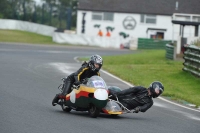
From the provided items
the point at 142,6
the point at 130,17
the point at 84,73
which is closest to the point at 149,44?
the point at 130,17

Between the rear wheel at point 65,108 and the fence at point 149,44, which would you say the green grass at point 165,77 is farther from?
the fence at point 149,44

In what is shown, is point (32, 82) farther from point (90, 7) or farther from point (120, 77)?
point (90, 7)

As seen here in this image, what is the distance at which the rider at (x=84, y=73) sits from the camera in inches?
562

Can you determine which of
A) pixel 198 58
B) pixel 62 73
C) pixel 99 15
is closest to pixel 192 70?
pixel 198 58

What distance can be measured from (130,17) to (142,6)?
202 cm

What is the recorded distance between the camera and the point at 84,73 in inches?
575

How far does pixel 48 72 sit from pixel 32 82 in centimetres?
513

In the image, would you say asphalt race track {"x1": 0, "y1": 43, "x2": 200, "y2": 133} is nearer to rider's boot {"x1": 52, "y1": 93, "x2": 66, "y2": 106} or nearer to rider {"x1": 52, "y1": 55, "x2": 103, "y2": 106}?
rider's boot {"x1": 52, "y1": 93, "x2": 66, "y2": 106}

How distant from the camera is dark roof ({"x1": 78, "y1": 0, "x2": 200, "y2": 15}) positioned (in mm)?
72812

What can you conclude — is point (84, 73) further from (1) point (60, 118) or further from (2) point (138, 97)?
(1) point (60, 118)

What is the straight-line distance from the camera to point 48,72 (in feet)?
88.7

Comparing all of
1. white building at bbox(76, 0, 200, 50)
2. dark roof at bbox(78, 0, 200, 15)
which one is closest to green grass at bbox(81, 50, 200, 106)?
white building at bbox(76, 0, 200, 50)

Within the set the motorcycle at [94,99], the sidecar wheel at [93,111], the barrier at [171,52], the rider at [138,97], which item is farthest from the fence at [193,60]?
the sidecar wheel at [93,111]

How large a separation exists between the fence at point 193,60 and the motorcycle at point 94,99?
39.0 ft
